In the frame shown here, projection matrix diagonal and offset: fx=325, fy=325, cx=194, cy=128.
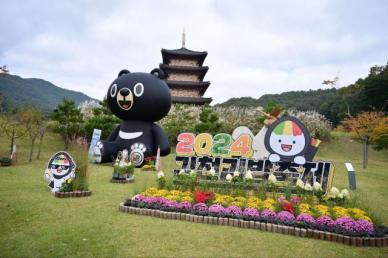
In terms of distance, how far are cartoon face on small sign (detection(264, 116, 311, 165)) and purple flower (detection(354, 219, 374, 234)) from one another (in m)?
4.26

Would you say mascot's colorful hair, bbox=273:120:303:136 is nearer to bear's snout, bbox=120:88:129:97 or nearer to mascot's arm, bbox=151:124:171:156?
mascot's arm, bbox=151:124:171:156

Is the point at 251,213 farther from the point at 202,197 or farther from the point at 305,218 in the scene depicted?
the point at 202,197

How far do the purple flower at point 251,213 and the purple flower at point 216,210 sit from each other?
1.23 ft

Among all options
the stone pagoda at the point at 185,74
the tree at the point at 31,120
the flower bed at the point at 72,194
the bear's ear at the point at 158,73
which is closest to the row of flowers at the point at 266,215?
the flower bed at the point at 72,194

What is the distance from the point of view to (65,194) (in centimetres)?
676

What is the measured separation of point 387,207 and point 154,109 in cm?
777

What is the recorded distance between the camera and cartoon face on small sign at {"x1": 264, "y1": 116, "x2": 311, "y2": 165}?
9.18 meters

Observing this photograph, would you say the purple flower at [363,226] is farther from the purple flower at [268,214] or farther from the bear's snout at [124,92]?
the bear's snout at [124,92]

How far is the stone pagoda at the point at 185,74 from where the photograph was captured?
105 ft

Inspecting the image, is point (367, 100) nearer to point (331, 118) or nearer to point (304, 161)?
point (331, 118)

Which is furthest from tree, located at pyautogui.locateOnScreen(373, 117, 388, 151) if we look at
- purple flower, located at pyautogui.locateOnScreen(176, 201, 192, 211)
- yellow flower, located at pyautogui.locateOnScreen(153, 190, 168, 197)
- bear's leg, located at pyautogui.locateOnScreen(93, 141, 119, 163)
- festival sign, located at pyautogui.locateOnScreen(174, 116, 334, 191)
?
purple flower, located at pyautogui.locateOnScreen(176, 201, 192, 211)

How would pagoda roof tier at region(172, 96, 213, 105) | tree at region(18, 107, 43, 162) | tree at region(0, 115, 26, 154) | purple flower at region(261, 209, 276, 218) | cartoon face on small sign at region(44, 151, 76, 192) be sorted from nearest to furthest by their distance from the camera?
purple flower at region(261, 209, 276, 218), cartoon face on small sign at region(44, 151, 76, 192), tree at region(0, 115, 26, 154), tree at region(18, 107, 43, 162), pagoda roof tier at region(172, 96, 213, 105)

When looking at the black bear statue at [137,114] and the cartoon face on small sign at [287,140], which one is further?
the black bear statue at [137,114]

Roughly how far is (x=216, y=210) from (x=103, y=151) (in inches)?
275
